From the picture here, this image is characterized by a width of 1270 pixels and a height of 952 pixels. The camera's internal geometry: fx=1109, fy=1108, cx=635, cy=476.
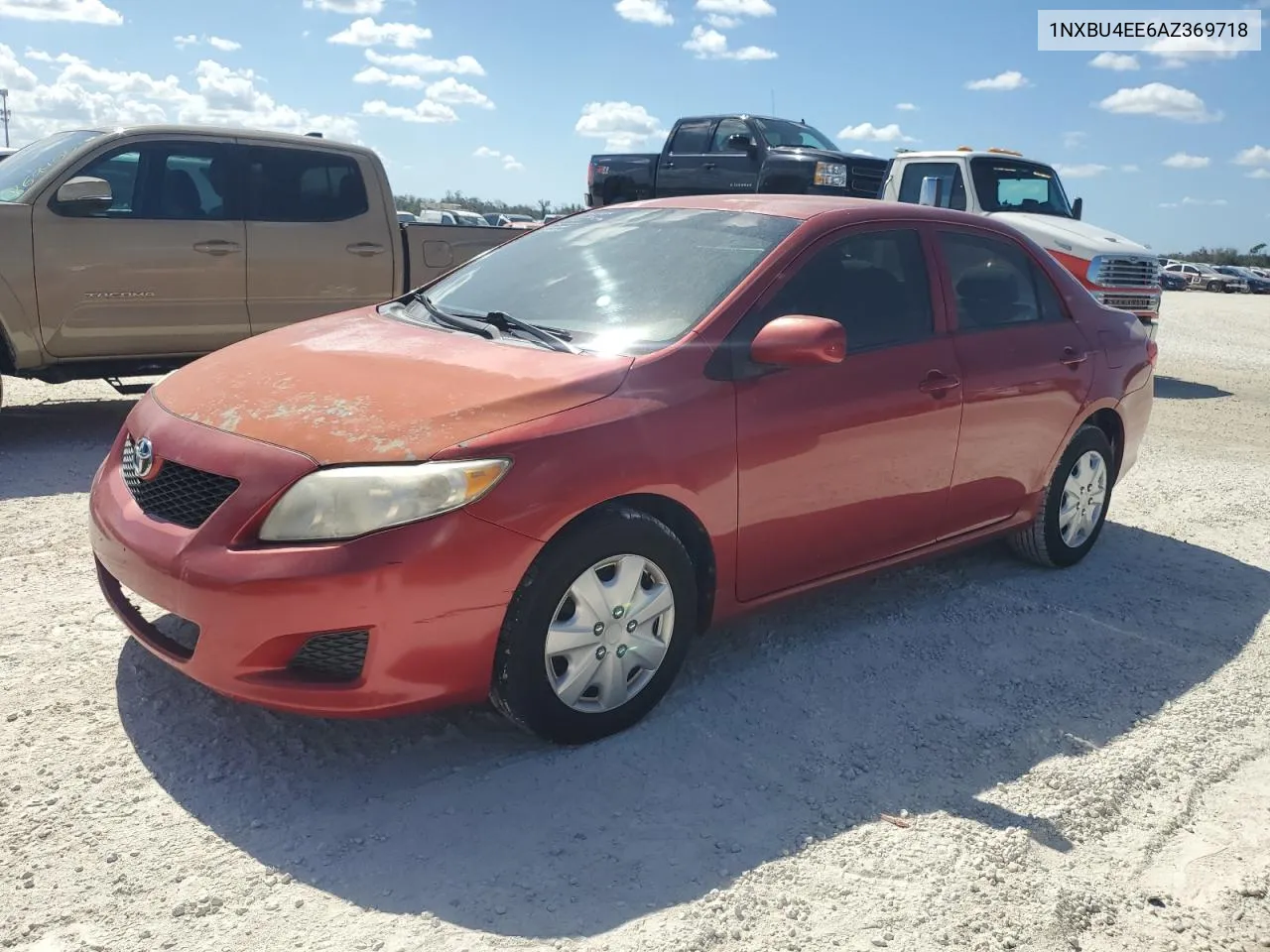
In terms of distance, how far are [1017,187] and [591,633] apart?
10.9m

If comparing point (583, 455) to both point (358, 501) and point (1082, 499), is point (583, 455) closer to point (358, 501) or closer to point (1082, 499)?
point (358, 501)

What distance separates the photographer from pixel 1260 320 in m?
23.2

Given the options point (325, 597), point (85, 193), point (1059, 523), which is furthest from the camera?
point (85, 193)

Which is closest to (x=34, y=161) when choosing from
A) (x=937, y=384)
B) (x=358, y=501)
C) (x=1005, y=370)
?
(x=358, y=501)

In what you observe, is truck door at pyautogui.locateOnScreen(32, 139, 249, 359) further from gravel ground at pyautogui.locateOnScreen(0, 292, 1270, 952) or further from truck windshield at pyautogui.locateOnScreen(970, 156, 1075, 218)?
truck windshield at pyautogui.locateOnScreen(970, 156, 1075, 218)

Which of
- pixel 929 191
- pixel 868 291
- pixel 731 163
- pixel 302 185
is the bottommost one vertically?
pixel 868 291

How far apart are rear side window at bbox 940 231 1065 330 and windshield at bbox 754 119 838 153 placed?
10506 millimetres

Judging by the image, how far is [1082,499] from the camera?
523cm

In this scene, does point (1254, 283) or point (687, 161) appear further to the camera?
point (1254, 283)

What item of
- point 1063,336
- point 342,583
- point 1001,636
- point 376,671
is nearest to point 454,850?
point 376,671

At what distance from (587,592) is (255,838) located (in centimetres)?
107

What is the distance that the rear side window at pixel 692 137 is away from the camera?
15805mm

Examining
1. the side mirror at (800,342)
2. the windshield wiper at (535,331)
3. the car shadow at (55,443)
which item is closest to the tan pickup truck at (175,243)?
the car shadow at (55,443)

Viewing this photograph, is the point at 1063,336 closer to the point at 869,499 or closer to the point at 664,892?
the point at 869,499
